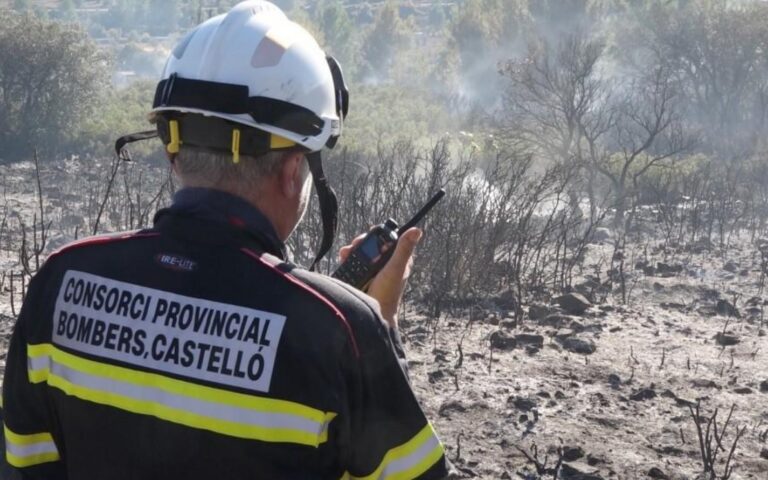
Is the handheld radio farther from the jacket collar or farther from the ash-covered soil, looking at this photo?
the ash-covered soil

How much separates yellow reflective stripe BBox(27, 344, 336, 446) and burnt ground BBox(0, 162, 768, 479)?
378cm

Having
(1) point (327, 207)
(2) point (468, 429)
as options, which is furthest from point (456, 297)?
(1) point (327, 207)

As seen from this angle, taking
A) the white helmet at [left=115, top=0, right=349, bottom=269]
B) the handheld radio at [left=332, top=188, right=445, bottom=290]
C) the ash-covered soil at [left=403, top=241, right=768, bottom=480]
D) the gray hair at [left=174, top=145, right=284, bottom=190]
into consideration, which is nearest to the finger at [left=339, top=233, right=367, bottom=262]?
the handheld radio at [left=332, top=188, right=445, bottom=290]

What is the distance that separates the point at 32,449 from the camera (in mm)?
1866

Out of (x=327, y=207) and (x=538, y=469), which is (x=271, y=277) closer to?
(x=327, y=207)

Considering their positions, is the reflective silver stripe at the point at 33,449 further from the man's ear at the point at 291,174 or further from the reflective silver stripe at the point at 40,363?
the man's ear at the point at 291,174

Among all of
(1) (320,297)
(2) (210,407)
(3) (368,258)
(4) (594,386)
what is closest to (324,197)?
(3) (368,258)

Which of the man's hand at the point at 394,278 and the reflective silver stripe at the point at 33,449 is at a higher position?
the man's hand at the point at 394,278

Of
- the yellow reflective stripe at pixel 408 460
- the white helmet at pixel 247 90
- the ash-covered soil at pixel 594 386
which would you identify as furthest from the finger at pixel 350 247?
the ash-covered soil at pixel 594 386

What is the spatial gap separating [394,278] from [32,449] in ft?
2.31

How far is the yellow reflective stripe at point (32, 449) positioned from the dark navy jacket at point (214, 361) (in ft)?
0.31

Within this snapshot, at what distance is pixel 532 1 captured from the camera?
64.1 m

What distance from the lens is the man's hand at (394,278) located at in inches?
77.8

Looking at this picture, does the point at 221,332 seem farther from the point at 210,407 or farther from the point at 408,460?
the point at 408,460
